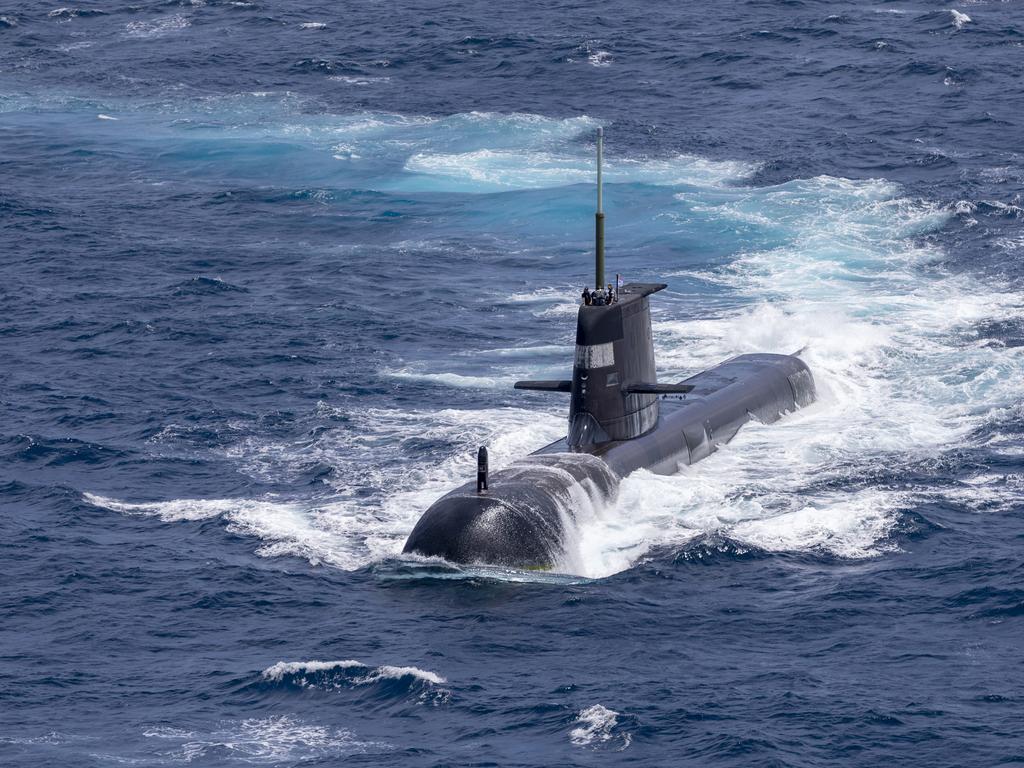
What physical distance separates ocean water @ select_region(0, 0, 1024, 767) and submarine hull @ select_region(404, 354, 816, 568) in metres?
0.60

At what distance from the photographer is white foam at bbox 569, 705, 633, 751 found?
98.4ft

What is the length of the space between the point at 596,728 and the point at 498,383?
80.4 ft

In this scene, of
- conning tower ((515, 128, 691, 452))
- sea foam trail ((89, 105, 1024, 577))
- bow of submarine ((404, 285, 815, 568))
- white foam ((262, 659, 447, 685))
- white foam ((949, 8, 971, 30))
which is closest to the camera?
white foam ((262, 659, 447, 685))

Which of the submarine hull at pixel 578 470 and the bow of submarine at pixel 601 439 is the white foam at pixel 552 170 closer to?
the submarine hull at pixel 578 470

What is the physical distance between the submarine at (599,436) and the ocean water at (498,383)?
687 millimetres

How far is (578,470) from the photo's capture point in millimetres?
41125

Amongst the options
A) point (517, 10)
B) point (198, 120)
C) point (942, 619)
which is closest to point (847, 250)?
point (942, 619)

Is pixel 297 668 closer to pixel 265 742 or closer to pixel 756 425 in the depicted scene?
pixel 265 742

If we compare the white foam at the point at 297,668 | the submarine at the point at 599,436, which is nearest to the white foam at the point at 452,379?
the submarine at the point at 599,436

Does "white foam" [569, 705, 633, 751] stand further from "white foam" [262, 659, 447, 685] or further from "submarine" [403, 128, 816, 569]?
"submarine" [403, 128, 816, 569]

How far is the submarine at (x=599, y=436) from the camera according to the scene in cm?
3744

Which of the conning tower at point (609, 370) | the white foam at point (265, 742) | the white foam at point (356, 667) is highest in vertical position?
the conning tower at point (609, 370)

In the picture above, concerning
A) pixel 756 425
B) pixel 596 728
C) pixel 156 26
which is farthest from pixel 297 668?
pixel 156 26

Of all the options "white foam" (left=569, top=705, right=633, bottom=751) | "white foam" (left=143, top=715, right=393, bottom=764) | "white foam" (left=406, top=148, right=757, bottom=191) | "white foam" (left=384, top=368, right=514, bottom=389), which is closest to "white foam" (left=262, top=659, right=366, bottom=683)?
"white foam" (left=143, top=715, right=393, bottom=764)
